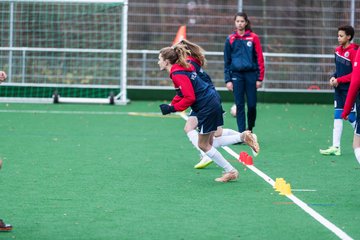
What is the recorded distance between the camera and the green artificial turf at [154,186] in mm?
6902

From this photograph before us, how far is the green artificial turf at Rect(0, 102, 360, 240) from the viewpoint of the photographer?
6.90 meters

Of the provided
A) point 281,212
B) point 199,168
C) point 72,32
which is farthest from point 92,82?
point 281,212

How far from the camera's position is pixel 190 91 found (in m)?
9.00

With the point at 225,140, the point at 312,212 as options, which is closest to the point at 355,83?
the point at 312,212

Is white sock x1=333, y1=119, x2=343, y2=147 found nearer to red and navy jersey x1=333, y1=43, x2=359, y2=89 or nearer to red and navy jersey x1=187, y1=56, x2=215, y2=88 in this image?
red and navy jersey x1=333, y1=43, x2=359, y2=89

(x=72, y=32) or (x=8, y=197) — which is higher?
(x=72, y=32)

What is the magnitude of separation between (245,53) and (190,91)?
4.30 metres

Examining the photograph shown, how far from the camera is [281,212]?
7570mm

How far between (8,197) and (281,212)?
2555mm

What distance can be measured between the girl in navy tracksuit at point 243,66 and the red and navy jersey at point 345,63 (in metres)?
1.81

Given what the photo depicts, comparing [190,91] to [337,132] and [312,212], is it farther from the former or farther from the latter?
[337,132]

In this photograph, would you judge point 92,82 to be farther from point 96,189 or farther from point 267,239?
point 267,239

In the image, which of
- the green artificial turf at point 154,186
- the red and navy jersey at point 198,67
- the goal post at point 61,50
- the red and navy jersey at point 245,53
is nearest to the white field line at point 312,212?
the green artificial turf at point 154,186

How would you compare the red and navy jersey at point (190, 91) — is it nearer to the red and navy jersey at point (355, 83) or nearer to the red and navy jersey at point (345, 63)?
the red and navy jersey at point (355, 83)
